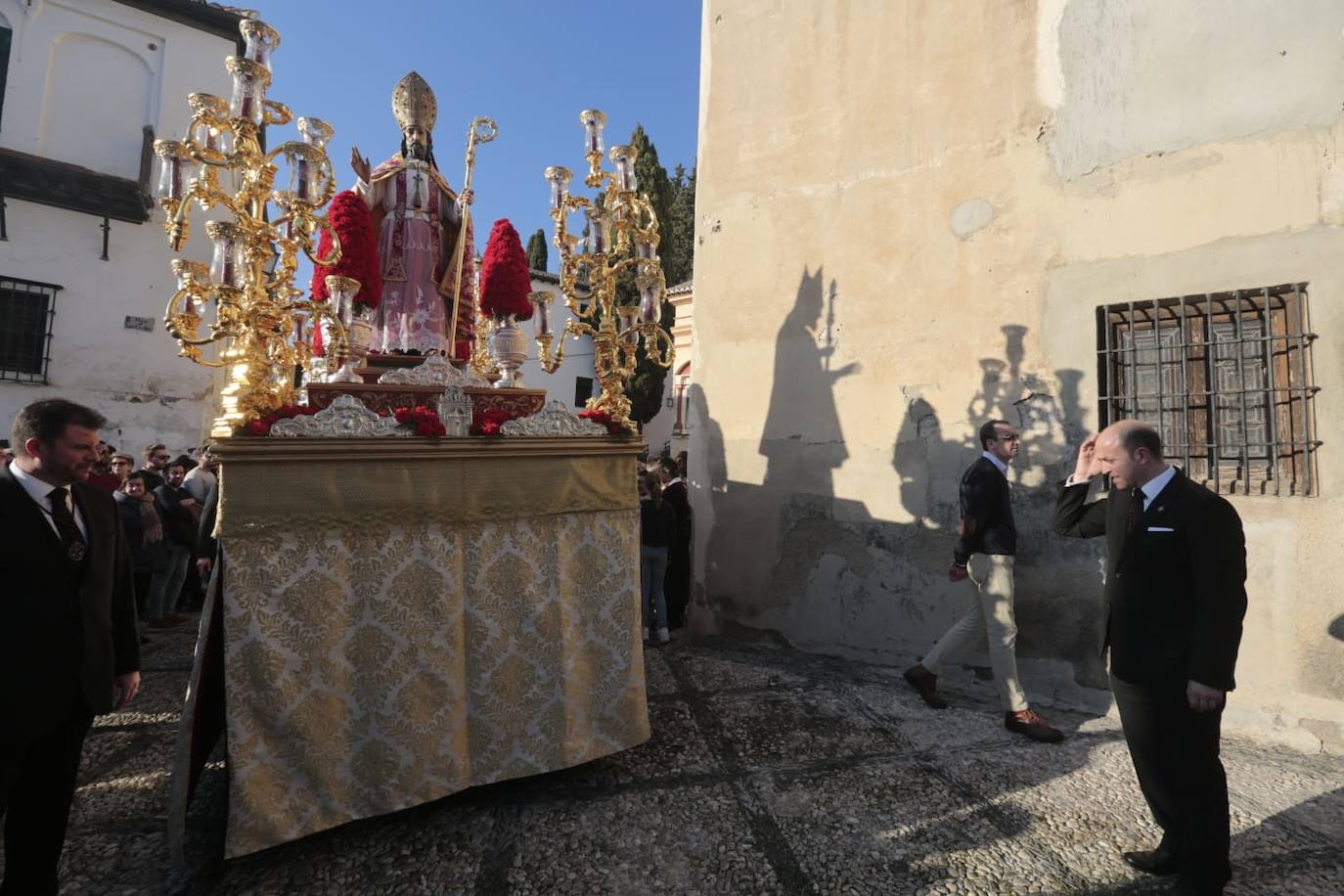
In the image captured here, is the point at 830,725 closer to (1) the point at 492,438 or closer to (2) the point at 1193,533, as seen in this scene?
(2) the point at 1193,533

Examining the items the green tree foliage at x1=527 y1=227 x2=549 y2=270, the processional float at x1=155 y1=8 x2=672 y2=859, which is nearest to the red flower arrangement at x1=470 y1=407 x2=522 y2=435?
the processional float at x1=155 y1=8 x2=672 y2=859

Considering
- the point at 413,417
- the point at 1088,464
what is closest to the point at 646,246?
the point at 413,417

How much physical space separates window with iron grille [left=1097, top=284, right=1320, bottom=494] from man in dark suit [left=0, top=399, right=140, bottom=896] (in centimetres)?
474

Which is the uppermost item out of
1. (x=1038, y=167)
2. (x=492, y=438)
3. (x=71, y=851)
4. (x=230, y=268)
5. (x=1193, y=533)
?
(x=1038, y=167)

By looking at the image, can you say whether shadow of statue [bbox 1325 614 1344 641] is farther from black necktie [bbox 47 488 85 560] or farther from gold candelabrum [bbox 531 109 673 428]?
black necktie [bbox 47 488 85 560]

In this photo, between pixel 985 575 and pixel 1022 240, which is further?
pixel 1022 240

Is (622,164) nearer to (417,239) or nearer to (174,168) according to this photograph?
(417,239)

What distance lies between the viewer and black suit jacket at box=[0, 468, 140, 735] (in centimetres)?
185

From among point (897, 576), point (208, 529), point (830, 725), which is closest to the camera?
point (208, 529)

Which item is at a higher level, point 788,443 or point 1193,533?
point 788,443

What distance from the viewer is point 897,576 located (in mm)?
4609

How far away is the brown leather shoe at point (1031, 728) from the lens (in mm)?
3391

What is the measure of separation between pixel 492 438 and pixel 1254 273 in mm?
3969

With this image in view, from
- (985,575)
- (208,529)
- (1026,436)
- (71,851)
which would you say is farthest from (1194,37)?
(71,851)
